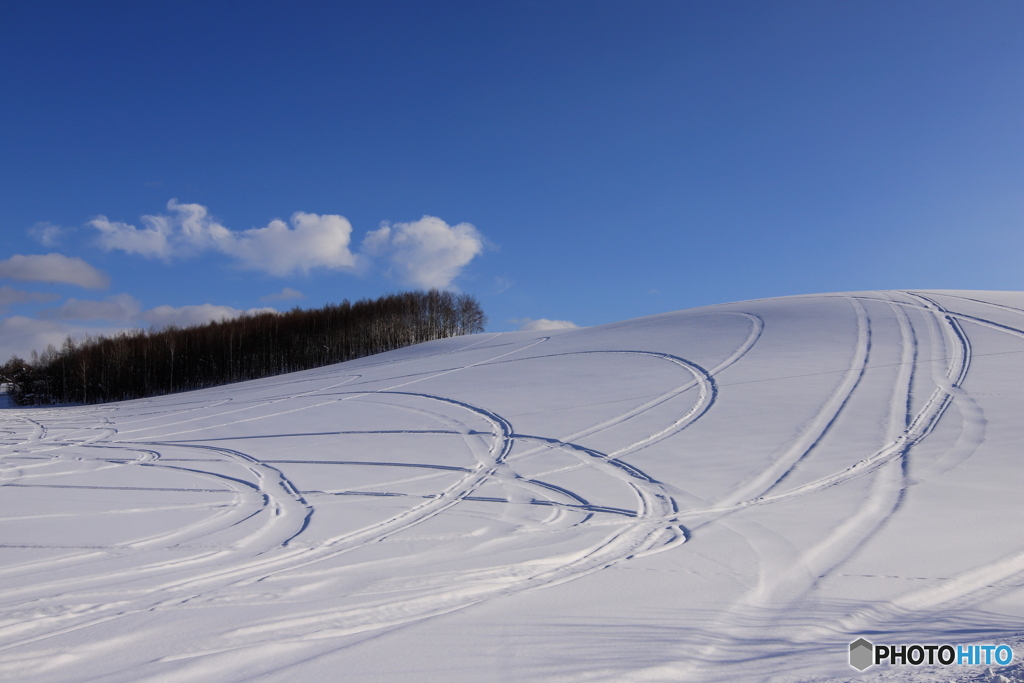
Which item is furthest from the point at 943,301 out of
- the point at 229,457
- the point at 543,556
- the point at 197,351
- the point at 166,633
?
the point at 197,351

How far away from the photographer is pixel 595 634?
3.32m

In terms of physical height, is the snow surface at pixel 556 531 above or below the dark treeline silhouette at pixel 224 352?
below

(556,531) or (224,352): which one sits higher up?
(224,352)

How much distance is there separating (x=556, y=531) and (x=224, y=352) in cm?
4386

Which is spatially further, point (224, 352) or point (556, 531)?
point (224, 352)

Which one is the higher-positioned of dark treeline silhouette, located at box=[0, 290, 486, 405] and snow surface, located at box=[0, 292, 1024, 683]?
dark treeline silhouette, located at box=[0, 290, 486, 405]

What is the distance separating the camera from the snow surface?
3.16m

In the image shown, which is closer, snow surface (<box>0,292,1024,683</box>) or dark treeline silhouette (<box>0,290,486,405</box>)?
snow surface (<box>0,292,1024,683</box>)

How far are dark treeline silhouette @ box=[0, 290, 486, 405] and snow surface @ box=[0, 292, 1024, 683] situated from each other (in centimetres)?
2957

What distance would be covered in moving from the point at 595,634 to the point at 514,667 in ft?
1.90

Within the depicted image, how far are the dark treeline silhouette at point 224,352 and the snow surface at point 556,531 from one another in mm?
29566

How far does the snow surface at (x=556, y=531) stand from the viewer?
3.16 m

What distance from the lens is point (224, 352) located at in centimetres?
4378

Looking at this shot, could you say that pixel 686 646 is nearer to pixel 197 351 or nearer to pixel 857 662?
pixel 857 662
